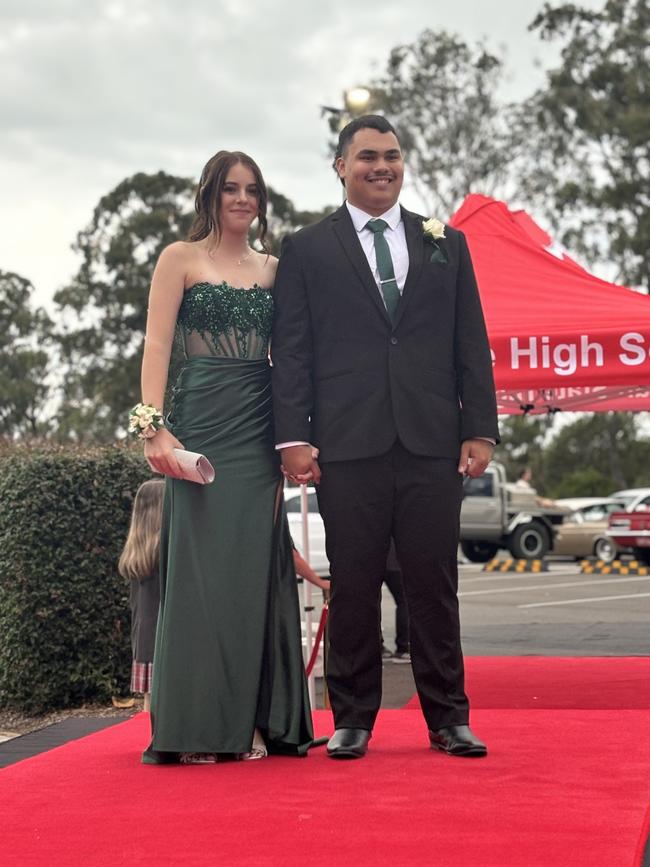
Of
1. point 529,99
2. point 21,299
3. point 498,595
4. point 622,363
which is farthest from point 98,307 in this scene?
point 622,363

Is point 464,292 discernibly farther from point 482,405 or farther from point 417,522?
point 417,522

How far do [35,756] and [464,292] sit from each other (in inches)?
86.9

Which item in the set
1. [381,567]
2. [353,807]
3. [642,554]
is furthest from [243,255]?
[642,554]

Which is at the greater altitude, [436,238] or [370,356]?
[436,238]

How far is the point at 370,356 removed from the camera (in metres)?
4.56

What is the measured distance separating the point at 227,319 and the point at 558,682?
3547mm

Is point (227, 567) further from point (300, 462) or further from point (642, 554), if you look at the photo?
point (642, 554)

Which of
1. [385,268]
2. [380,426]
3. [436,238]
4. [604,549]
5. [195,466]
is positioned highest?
[436,238]

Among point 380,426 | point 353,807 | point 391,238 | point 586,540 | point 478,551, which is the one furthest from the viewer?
point 478,551

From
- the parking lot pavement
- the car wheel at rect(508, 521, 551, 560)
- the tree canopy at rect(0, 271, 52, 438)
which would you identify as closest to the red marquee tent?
the parking lot pavement

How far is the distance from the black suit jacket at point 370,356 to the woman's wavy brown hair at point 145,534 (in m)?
2.12

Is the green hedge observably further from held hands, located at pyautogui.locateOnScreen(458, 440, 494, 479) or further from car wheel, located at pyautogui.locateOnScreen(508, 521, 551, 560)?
car wheel, located at pyautogui.locateOnScreen(508, 521, 551, 560)

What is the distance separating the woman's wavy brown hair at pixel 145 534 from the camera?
6.58 metres

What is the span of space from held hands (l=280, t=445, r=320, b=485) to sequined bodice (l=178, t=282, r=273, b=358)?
15.5 inches
